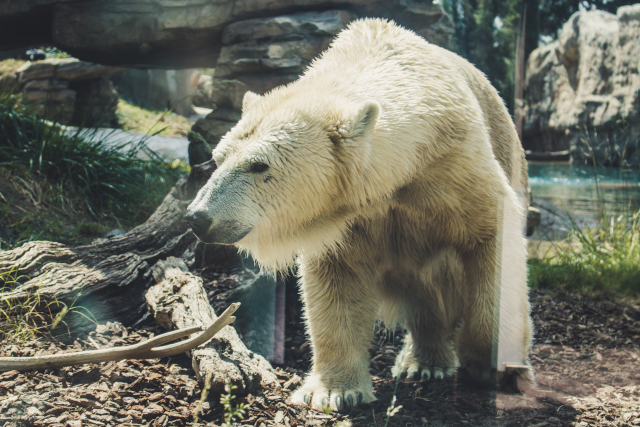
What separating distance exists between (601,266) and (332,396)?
316 centimetres

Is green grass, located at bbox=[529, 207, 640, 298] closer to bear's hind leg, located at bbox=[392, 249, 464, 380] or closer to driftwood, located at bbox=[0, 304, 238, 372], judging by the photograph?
bear's hind leg, located at bbox=[392, 249, 464, 380]

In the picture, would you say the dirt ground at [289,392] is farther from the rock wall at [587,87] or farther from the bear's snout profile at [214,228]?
the rock wall at [587,87]

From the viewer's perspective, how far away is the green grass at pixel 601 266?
4.11 metres

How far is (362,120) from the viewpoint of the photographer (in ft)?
6.36

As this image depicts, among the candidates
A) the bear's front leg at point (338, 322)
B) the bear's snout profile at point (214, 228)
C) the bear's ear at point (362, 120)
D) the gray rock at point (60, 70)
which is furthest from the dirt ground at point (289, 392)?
the gray rock at point (60, 70)

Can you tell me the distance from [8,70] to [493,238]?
572 inches

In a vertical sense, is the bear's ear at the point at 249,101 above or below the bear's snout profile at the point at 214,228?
above

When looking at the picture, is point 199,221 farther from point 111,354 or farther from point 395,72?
point 395,72

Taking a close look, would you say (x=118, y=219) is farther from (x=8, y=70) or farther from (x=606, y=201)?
(x=8, y=70)

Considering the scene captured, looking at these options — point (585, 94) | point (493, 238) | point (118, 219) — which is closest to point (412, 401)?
point (493, 238)

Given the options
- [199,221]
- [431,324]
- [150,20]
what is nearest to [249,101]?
[199,221]

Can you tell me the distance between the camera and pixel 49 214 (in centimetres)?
443

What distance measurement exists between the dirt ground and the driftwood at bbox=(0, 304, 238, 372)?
0.26 feet

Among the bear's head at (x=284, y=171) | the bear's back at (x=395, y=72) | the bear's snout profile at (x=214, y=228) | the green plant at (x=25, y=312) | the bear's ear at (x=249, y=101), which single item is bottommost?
the green plant at (x=25, y=312)
